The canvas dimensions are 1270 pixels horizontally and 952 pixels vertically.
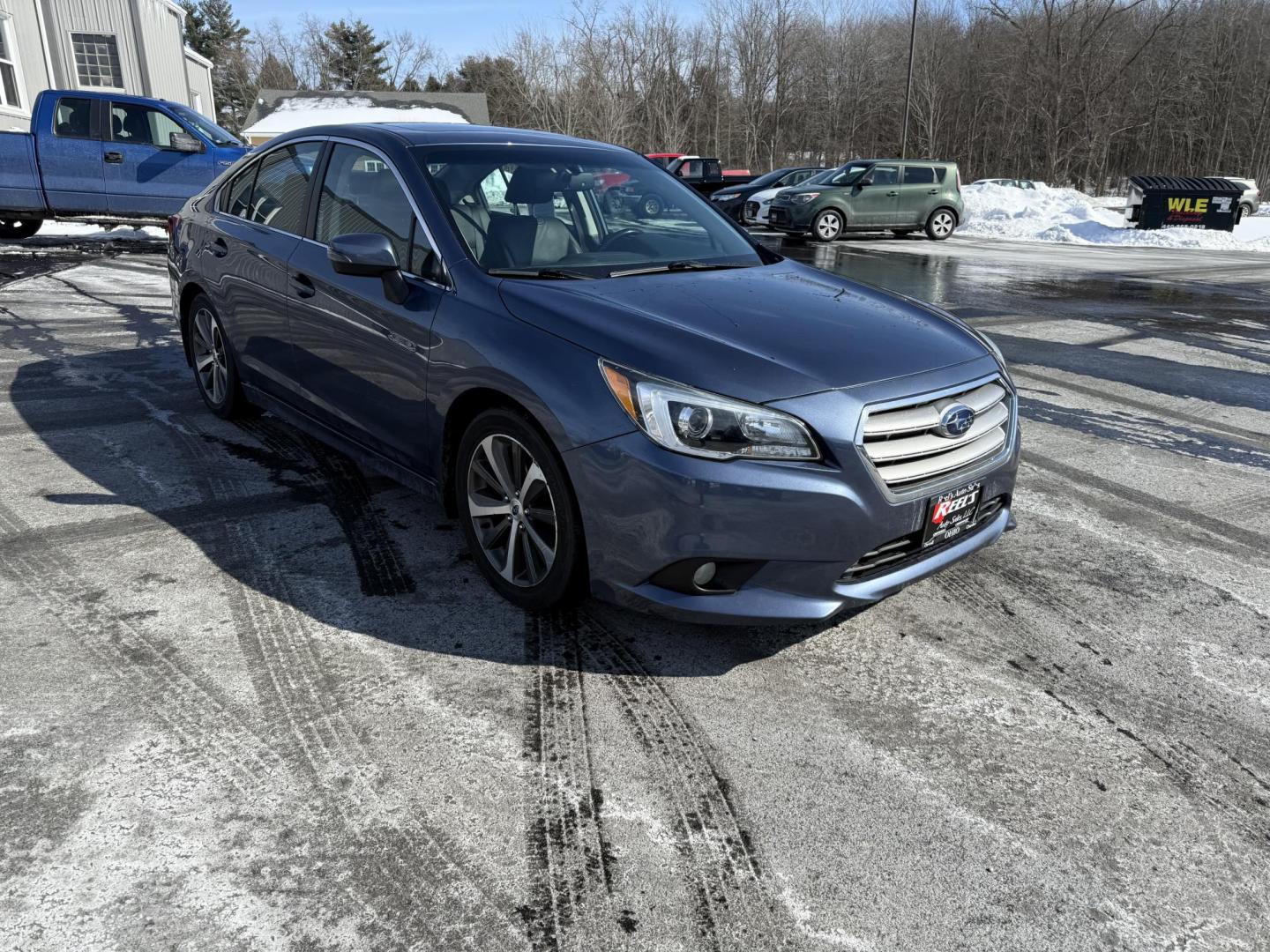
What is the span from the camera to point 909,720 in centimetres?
287

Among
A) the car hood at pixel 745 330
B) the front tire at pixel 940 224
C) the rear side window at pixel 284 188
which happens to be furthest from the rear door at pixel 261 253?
the front tire at pixel 940 224

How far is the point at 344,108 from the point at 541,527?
47.1m

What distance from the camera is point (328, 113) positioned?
44.5 meters

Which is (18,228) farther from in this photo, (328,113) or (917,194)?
(328,113)

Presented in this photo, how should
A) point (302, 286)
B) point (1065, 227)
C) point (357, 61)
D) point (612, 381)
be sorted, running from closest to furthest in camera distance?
1. point (612, 381)
2. point (302, 286)
3. point (1065, 227)
4. point (357, 61)

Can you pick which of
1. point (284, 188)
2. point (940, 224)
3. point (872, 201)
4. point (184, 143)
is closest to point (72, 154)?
point (184, 143)

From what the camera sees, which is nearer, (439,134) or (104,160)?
(439,134)

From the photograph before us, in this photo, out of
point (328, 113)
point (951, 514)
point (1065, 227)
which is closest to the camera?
point (951, 514)

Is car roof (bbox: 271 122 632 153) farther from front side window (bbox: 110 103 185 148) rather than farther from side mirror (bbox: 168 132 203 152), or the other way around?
front side window (bbox: 110 103 185 148)

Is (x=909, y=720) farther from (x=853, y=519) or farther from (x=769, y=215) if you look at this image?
(x=769, y=215)

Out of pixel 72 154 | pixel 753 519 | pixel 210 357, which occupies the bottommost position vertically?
pixel 753 519

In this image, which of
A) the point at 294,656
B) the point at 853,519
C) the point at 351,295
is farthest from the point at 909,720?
the point at 351,295

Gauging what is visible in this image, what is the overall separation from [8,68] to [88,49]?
5.24 metres

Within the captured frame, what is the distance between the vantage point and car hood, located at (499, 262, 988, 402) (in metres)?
2.91
